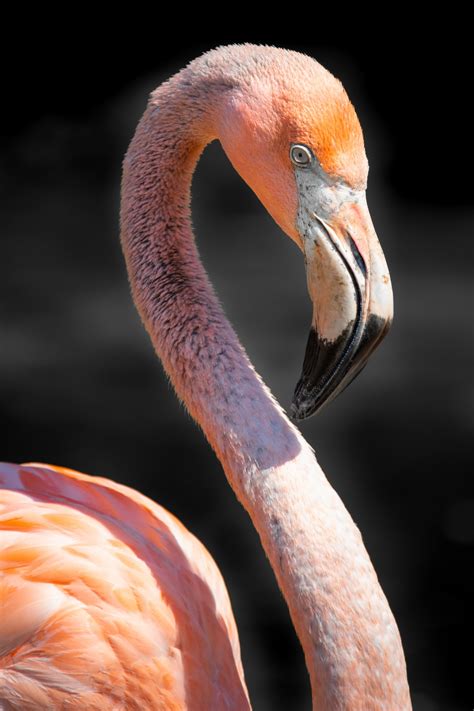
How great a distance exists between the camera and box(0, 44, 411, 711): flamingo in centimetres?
222

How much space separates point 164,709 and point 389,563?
66.0 inches

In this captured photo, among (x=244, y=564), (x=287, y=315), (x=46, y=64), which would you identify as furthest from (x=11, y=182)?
(x=244, y=564)

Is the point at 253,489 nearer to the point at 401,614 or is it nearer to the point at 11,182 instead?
the point at 401,614

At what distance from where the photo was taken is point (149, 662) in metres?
2.41

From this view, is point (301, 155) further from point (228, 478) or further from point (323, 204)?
point (228, 478)

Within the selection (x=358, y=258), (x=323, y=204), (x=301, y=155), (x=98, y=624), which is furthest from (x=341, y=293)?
(x=98, y=624)

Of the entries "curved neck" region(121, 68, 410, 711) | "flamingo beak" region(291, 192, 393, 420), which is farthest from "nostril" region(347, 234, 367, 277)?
"curved neck" region(121, 68, 410, 711)

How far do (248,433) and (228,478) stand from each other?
13cm

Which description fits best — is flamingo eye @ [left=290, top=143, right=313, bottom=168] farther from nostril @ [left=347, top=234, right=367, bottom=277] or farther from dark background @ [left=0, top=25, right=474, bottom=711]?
dark background @ [left=0, top=25, right=474, bottom=711]

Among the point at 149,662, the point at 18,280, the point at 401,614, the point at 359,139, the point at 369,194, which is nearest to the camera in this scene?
the point at 359,139

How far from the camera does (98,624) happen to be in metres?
2.43

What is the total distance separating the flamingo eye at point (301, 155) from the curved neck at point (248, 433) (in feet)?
0.80

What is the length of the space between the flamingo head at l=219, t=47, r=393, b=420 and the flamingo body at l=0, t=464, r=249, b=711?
56 centimetres

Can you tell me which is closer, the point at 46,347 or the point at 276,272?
the point at 46,347
